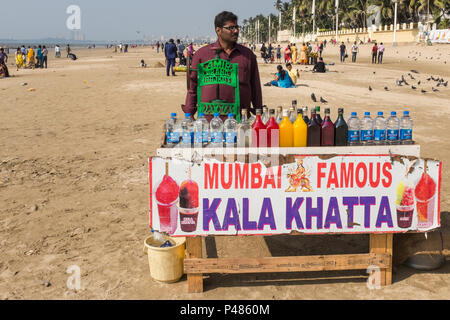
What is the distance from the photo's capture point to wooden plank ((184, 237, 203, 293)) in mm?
4145

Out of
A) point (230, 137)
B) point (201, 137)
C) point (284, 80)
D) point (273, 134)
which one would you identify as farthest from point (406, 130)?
point (284, 80)

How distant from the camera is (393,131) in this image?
4102mm

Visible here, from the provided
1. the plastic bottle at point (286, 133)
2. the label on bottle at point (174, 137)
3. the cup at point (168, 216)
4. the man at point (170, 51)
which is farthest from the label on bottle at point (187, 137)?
the man at point (170, 51)

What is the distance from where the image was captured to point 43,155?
9.30 metres

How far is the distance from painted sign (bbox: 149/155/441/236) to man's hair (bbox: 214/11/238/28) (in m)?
1.64

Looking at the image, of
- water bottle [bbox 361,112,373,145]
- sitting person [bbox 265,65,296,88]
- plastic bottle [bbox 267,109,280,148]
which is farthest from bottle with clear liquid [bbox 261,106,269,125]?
sitting person [bbox 265,65,296,88]

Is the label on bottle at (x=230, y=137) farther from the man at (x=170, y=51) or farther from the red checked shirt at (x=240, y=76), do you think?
the man at (x=170, y=51)

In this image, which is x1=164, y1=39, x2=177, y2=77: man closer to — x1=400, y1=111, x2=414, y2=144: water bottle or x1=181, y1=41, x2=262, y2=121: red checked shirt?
x1=181, y1=41, x2=262, y2=121: red checked shirt

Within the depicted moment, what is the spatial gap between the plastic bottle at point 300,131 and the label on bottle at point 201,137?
81 centimetres

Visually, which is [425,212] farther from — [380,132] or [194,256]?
[194,256]

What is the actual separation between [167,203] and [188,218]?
233 mm
